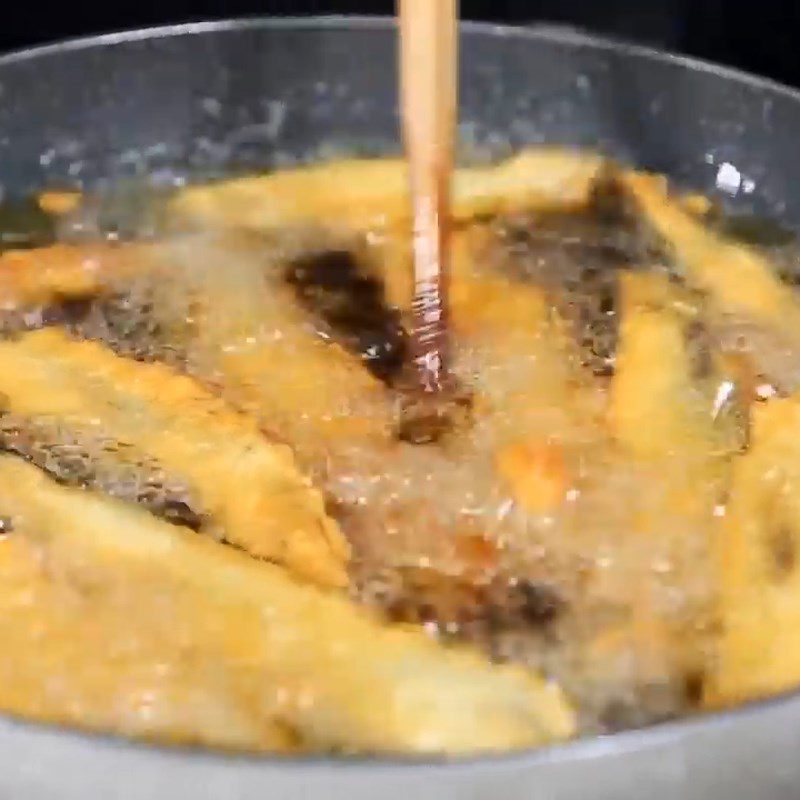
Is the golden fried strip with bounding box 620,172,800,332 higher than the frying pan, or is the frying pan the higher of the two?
the frying pan

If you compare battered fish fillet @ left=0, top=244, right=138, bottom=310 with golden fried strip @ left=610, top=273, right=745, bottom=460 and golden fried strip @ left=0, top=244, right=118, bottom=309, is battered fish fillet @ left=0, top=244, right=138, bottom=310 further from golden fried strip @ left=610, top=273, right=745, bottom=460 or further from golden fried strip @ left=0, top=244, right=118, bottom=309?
golden fried strip @ left=610, top=273, right=745, bottom=460

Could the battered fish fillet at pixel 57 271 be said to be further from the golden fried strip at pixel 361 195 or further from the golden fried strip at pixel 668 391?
the golden fried strip at pixel 668 391

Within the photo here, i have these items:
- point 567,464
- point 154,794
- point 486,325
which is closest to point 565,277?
point 486,325

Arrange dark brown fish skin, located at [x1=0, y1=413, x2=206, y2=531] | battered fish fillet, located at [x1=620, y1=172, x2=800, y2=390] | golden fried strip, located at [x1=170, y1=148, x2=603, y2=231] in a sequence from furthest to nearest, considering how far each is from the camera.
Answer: golden fried strip, located at [x1=170, y1=148, x2=603, y2=231], battered fish fillet, located at [x1=620, y1=172, x2=800, y2=390], dark brown fish skin, located at [x1=0, y1=413, x2=206, y2=531]

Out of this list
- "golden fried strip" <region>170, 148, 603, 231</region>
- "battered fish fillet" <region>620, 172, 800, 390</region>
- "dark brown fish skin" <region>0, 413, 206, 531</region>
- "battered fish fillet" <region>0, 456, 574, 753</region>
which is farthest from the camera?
"golden fried strip" <region>170, 148, 603, 231</region>

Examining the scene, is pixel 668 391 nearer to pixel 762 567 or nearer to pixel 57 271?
pixel 762 567

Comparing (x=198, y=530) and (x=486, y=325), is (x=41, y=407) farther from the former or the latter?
(x=486, y=325)

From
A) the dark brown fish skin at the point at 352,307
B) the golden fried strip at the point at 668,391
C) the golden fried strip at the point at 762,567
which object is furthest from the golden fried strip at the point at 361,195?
the golden fried strip at the point at 762,567

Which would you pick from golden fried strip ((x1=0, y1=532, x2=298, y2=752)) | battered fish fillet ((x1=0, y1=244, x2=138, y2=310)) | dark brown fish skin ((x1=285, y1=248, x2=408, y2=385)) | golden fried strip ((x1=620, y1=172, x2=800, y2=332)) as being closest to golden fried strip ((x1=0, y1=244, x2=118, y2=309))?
battered fish fillet ((x1=0, y1=244, x2=138, y2=310))
